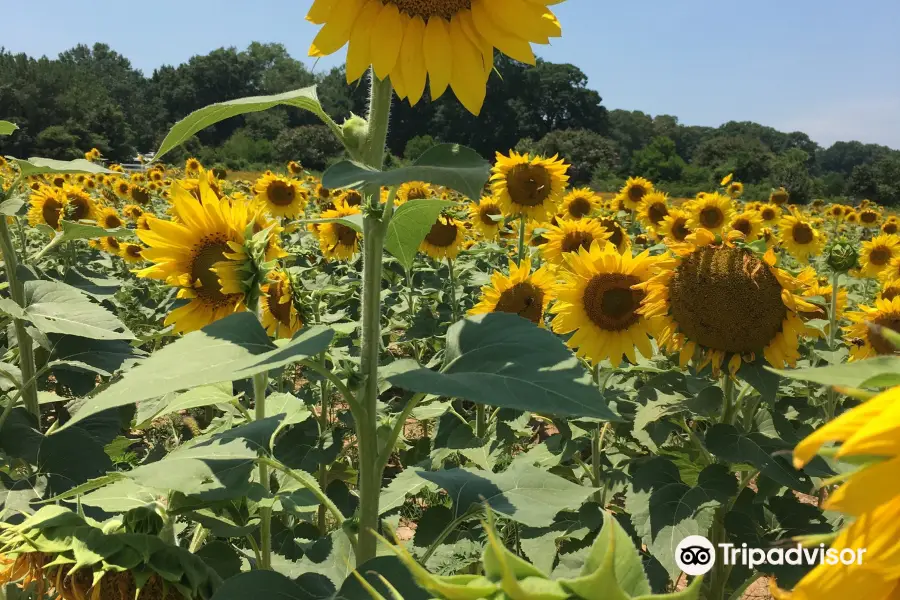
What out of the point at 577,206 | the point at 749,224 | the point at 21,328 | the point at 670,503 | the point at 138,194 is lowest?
the point at 670,503

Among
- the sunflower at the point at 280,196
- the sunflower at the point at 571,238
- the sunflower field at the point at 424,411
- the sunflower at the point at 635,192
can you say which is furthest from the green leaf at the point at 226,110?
the sunflower at the point at 635,192

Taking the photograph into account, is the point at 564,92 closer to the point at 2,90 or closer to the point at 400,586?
the point at 2,90

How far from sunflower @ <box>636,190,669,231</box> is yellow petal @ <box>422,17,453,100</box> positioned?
5.18 m

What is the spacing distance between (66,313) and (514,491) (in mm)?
1450

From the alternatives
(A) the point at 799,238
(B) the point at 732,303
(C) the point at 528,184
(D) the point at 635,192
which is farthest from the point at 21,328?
(A) the point at 799,238

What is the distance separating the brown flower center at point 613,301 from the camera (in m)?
2.22

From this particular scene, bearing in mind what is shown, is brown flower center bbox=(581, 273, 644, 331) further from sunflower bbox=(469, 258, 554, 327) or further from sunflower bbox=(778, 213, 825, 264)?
sunflower bbox=(778, 213, 825, 264)

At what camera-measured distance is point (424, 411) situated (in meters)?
1.94

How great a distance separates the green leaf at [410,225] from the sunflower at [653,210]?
5.15 meters

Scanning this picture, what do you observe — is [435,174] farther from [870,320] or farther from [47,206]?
[47,206]

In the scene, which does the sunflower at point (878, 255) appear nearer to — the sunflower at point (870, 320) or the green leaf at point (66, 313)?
the sunflower at point (870, 320)

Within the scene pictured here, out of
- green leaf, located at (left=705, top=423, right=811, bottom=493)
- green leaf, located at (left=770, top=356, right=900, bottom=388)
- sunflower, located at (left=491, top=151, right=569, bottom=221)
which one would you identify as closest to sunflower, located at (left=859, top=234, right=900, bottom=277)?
sunflower, located at (left=491, top=151, right=569, bottom=221)

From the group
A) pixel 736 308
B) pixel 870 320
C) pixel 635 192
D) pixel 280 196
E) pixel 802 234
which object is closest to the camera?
pixel 736 308

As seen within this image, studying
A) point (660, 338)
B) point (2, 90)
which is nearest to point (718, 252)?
point (660, 338)
